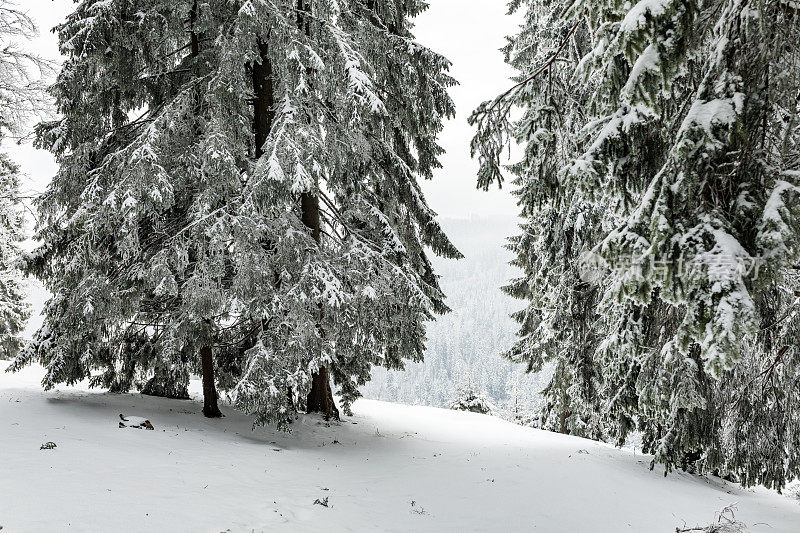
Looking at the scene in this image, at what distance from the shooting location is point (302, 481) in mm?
6668

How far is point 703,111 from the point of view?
3.27m

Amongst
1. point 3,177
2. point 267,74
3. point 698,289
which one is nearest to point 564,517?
point 698,289

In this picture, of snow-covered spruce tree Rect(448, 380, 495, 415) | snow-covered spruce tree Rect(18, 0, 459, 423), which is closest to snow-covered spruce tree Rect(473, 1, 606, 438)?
snow-covered spruce tree Rect(18, 0, 459, 423)

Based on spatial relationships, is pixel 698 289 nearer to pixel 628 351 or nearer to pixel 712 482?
pixel 628 351

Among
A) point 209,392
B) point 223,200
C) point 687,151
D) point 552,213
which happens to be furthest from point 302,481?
point 552,213

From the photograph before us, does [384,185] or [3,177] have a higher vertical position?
[3,177]

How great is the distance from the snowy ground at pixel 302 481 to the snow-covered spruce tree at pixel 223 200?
0.91 m

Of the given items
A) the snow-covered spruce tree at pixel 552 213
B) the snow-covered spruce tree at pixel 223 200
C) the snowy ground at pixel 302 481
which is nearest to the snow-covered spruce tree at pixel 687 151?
the snow-covered spruce tree at pixel 552 213

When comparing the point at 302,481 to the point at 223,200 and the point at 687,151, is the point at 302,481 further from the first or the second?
the point at 687,151

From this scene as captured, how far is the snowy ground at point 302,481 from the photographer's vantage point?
493 cm

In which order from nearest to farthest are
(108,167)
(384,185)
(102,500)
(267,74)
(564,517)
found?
(102,500), (564,517), (108,167), (267,74), (384,185)

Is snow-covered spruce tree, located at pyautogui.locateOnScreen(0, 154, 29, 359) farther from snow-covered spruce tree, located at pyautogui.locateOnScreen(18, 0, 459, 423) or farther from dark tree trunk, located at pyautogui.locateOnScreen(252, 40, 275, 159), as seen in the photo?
dark tree trunk, located at pyautogui.locateOnScreen(252, 40, 275, 159)

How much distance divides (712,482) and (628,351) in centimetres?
825

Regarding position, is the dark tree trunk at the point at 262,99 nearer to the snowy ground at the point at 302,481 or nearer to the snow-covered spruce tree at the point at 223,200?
the snow-covered spruce tree at the point at 223,200
